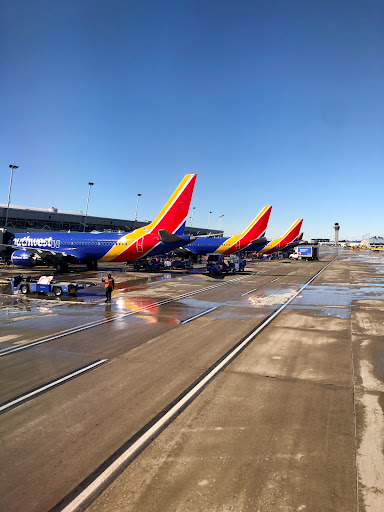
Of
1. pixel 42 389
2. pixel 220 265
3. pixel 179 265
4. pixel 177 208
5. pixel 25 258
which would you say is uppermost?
pixel 177 208

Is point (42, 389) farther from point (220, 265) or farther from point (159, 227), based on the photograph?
point (220, 265)

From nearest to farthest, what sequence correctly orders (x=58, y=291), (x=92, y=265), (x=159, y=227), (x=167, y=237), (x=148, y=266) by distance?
(x=58, y=291)
(x=167, y=237)
(x=159, y=227)
(x=92, y=265)
(x=148, y=266)

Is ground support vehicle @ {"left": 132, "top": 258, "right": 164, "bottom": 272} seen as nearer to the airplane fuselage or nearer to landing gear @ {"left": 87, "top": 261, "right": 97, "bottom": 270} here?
landing gear @ {"left": 87, "top": 261, "right": 97, "bottom": 270}

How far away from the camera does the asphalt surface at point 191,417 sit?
5.61m

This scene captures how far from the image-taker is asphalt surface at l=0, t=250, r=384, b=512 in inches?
221

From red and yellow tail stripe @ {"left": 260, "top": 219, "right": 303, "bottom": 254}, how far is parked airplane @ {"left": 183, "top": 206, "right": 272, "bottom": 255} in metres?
15.8

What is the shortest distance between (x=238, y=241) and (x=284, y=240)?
76.5ft

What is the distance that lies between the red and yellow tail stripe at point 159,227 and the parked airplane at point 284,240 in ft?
151

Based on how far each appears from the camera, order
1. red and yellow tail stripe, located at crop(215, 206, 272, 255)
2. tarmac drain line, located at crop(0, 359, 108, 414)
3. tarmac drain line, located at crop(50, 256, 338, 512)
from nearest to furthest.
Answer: tarmac drain line, located at crop(50, 256, 338, 512) → tarmac drain line, located at crop(0, 359, 108, 414) → red and yellow tail stripe, located at crop(215, 206, 272, 255)

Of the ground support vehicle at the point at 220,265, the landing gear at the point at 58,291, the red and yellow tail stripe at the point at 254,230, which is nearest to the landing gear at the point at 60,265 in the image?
the ground support vehicle at the point at 220,265

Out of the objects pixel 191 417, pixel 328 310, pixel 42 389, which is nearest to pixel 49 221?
pixel 328 310

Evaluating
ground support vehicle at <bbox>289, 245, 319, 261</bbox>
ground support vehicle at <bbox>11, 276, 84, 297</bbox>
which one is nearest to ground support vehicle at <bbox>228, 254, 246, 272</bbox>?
ground support vehicle at <bbox>11, 276, 84, 297</bbox>

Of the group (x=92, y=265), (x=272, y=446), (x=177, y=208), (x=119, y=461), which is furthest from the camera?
(x=92, y=265)

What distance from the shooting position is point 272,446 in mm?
6879
